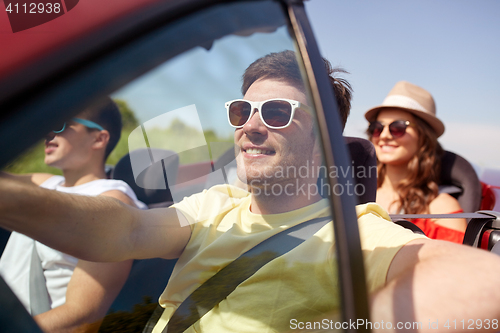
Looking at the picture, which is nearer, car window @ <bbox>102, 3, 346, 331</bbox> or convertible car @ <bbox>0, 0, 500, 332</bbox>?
convertible car @ <bbox>0, 0, 500, 332</bbox>

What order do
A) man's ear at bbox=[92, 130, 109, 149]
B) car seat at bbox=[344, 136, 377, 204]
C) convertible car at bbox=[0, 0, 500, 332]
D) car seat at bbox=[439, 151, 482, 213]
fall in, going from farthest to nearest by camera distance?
1. car seat at bbox=[439, 151, 482, 213]
2. car seat at bbox=[344, 136, 377, 204]
3. man's ear at bbox=[92, 130, 109, 149]
4. convertible car at bbox=[0, 0, 500, 332]

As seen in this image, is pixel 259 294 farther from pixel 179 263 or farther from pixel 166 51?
pixel 166 51

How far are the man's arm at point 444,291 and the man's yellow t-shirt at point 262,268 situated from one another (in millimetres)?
80

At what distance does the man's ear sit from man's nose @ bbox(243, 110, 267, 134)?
0.33 metres

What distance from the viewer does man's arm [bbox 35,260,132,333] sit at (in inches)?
31.1

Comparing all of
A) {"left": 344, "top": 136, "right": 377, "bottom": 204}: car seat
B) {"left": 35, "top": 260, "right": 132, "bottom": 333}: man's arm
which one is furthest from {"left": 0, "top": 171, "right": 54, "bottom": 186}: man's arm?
{"left": 344, "top": 136, "right": 377, "bottom": 204}: car seat

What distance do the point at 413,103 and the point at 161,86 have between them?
115 inches

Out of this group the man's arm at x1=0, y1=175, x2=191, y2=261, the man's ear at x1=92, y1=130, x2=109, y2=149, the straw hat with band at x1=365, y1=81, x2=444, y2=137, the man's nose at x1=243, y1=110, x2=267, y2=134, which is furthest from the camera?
the straw hat with band at x1=365, y1=81, x2=444, y2=137

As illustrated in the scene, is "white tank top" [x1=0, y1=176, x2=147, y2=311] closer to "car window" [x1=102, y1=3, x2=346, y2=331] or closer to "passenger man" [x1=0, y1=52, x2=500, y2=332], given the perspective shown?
"passenger man" [x1=0, y1=52, x2=500, y2=332]

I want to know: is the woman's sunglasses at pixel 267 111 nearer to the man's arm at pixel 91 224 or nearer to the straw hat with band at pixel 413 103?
the man's arm at pixel 91 224

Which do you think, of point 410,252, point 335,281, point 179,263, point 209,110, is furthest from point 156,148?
point 410,252

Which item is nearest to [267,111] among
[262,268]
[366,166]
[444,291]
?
[262,268]

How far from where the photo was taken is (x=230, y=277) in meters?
1.07

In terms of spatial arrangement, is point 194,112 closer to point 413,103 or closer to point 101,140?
point 101,140
